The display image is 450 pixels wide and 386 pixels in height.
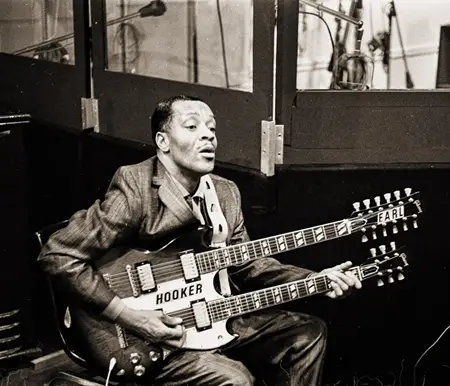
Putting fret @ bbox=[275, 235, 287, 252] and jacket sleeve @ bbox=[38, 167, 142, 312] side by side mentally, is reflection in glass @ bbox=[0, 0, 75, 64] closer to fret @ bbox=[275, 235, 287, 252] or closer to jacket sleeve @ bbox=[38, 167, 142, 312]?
jacket sleeve @ bbox=[38, 167, 142, 312]

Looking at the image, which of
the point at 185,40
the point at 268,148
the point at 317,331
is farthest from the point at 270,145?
the point at 317,331

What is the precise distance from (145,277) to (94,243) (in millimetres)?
181

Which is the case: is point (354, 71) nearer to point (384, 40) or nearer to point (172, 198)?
point (384, 40)

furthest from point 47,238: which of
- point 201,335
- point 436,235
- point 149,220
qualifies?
point 436,235

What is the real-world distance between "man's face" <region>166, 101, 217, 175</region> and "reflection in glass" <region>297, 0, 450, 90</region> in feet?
1.63

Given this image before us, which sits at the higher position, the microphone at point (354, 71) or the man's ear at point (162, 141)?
the microphone at point (354, 71)

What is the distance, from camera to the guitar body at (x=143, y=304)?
8.00ft

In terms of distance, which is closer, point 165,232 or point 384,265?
point 165,232

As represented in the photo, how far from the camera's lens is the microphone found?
9.30 feet

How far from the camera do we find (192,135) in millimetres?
2438

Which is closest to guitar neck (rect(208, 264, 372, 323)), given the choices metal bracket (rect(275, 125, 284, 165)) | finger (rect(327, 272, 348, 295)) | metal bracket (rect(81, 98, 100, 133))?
finger (rect(327, 272, 348, 295))

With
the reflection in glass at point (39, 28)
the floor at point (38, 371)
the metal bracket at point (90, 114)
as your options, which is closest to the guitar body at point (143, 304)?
the floor at point (38, 371)

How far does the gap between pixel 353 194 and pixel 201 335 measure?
774mm

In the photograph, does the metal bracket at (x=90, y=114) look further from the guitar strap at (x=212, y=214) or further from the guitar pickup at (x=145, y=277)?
the guitar pickup at (x=145, y=277)
